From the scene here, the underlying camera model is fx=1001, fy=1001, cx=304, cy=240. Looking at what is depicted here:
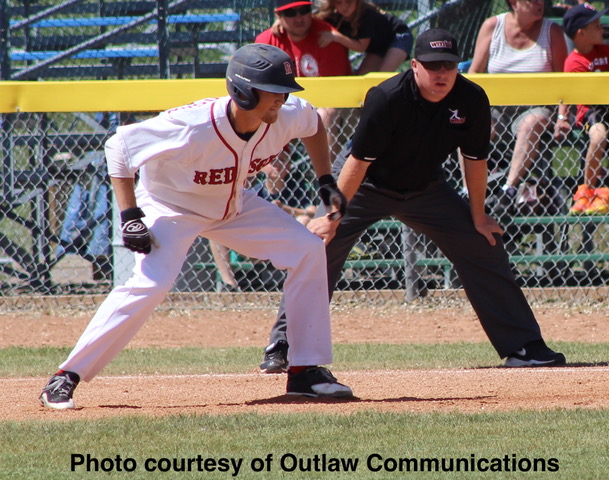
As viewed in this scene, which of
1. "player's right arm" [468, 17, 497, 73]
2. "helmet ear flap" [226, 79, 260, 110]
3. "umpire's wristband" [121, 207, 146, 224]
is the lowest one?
"player's right arm" [468, 17, 497, 73]

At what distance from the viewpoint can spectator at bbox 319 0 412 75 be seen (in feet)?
28.9

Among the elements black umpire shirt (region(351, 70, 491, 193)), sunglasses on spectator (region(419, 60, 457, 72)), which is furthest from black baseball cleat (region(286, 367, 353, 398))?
A: sunglasses on spectator (region(419, 60, 457, 72))

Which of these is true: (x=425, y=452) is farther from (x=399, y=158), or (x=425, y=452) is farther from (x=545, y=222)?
(x=545, y=222)

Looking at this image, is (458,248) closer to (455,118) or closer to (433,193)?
(433,193)

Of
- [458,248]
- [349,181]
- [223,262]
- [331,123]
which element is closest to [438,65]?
[349,181]

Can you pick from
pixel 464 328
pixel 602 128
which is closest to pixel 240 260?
pixel 464 328

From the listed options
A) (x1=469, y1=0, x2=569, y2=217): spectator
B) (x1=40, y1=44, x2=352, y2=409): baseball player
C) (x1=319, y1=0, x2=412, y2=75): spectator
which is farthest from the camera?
(x1=319, y1=0, x2=412, y2=75): spectator

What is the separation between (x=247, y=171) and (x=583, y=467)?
218cm

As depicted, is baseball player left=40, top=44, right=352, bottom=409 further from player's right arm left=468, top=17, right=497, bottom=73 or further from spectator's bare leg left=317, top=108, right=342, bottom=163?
player's right arm left=468, top=17, right=497, bottom=73

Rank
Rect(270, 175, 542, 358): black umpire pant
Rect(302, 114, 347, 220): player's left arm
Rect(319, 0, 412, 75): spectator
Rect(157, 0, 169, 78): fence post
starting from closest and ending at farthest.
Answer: Rect(302, 114, 347, 220): player's left arm → Rect(270, 175, 542, 358): black umpire pant → Rect(319, 0, 412, 75): spectator → Rect(157, 0, 169, 78): fence post

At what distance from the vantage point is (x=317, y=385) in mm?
5223

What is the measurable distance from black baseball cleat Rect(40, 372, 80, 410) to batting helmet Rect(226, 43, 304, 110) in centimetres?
158

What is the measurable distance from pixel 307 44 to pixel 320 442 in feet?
16.8

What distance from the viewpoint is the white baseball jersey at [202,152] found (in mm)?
4723
